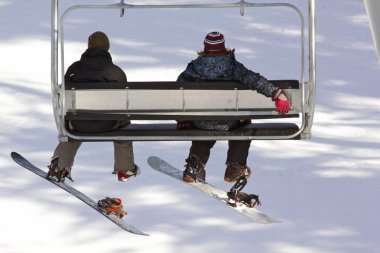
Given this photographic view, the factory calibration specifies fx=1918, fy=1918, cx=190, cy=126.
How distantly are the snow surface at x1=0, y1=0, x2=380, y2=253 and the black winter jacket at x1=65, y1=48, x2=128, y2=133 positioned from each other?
19.8 ft

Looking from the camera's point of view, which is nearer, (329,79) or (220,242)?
(220,242)

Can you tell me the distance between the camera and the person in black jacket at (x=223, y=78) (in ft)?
37.9

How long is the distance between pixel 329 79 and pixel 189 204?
4277 millimetres

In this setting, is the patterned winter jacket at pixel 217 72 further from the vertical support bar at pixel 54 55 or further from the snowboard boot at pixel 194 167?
the vertical support bar at pixel 54 55

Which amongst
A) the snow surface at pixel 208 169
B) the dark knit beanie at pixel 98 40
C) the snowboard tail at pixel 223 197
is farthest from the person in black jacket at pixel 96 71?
the snow surface at pixel 208 169

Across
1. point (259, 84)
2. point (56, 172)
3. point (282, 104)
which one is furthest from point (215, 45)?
point (56, 172)

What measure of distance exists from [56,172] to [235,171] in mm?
1346

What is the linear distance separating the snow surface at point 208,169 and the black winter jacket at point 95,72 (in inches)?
238

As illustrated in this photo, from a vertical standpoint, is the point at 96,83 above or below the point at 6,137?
above

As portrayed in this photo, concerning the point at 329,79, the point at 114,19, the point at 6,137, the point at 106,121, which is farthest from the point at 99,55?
the point at 114,19

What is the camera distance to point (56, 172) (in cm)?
1317

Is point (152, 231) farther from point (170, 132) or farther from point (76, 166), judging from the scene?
point (170, 132)

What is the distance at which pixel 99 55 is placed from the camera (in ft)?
40.4

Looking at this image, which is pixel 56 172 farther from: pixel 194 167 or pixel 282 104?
pixel 282 104
